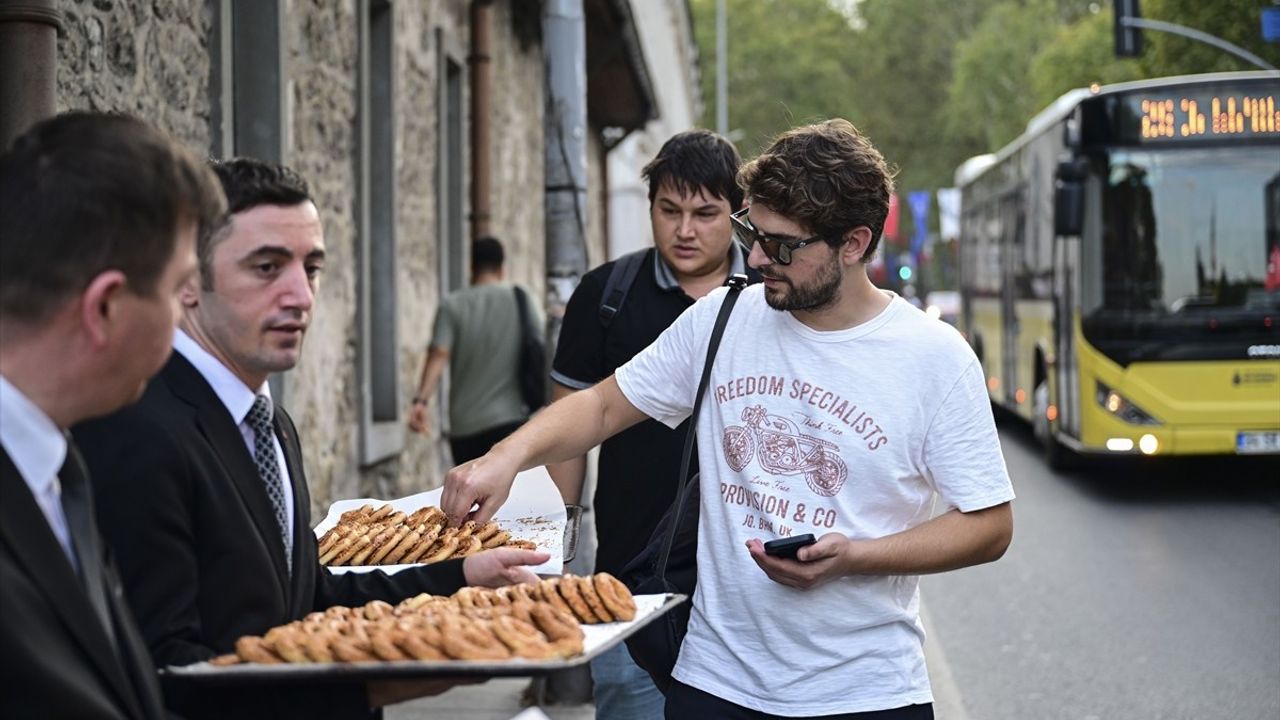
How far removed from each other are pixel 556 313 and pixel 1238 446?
811 cm

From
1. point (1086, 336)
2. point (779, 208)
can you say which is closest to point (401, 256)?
point (1086, 336)

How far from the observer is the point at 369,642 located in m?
2.66

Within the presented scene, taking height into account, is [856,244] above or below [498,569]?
above

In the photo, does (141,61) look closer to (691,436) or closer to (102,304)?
(691,436)

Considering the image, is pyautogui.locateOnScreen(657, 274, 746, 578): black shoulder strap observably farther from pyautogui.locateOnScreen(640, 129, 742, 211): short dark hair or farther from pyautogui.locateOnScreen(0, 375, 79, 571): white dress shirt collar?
pyautogui.locateOnScreen(0, 375, 79, 571): white dress shirt collar

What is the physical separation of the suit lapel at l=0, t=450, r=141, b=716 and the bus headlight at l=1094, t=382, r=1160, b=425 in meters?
12.9

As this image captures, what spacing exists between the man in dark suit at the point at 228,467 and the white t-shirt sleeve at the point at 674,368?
1047 mm

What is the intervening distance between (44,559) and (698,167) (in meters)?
3.29

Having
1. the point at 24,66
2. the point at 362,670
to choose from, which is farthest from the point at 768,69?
the point at 362,670

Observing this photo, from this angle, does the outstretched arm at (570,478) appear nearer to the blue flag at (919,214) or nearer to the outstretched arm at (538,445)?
the outstretched arm at (538,445)

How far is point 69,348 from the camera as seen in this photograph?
2.05 metres

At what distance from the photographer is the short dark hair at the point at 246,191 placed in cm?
291

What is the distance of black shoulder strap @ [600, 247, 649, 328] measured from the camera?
5.02m

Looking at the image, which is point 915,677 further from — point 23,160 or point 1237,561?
point 1237,561
